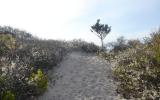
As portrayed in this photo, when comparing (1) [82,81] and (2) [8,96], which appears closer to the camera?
(2) [8,96]

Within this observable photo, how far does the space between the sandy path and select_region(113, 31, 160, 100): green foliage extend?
23.0 inches

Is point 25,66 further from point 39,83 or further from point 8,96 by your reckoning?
point 8,96

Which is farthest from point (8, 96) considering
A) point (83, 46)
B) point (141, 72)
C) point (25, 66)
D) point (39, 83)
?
point (83, 46)

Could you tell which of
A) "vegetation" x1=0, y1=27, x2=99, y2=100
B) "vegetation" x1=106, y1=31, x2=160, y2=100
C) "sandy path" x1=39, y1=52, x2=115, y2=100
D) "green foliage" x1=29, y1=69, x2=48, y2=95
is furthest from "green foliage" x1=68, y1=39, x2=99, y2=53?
"green foliage" x1=29, y1=69, x2=48, y2=95

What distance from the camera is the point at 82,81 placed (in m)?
17.9

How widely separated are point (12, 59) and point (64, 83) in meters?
3.08

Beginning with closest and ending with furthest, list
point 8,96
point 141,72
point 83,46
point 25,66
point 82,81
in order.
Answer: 1. point 8,96
2. point 25,66
3. point 141,72
4. point 82,81
5. point 83,46

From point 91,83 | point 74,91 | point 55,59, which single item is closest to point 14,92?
point 74,91

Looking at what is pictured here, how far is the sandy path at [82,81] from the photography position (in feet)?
51.0

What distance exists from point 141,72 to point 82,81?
107 inches

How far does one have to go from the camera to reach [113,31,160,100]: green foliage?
15.6 m

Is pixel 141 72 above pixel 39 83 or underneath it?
above

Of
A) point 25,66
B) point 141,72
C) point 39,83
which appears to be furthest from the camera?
point 141,72

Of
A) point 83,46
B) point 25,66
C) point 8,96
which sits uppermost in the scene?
point 83,46
